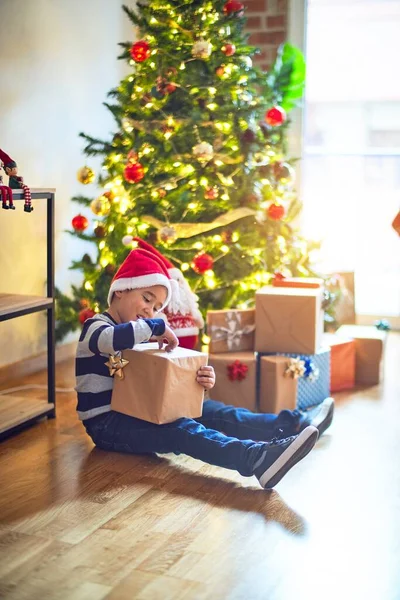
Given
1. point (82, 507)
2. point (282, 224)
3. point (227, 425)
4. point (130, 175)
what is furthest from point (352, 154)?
point (82, 507)

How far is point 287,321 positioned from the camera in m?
3.42

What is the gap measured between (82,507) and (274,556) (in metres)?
0.59

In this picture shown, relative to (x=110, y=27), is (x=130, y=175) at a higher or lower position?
lower

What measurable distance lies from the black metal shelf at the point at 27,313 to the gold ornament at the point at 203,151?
0.73 m

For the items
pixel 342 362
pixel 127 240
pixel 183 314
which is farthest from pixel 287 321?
pixel 127 240

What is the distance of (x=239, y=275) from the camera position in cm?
384

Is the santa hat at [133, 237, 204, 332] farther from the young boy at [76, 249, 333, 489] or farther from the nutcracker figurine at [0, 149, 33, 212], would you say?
the nutcracker figurine at [0, 149, 33, 212]

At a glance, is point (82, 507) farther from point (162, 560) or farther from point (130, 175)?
point (130, 175)

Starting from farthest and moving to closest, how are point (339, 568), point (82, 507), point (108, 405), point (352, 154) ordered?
point (352, 154)
point (108, 405)
point (82, 507)
point (339, 568)

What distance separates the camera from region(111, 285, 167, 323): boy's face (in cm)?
289

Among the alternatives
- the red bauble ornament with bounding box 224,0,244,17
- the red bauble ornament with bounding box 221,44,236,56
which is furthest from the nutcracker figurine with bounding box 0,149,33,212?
the red bauble ornament with bounding box 224,0,244,17

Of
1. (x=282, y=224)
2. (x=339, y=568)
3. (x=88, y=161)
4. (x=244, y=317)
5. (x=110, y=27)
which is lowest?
(x=339, y=568)

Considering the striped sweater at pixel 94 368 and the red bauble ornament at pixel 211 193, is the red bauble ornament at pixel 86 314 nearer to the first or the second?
the red bauble ornament at pixel 211 193

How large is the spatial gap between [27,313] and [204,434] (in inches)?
31.5
